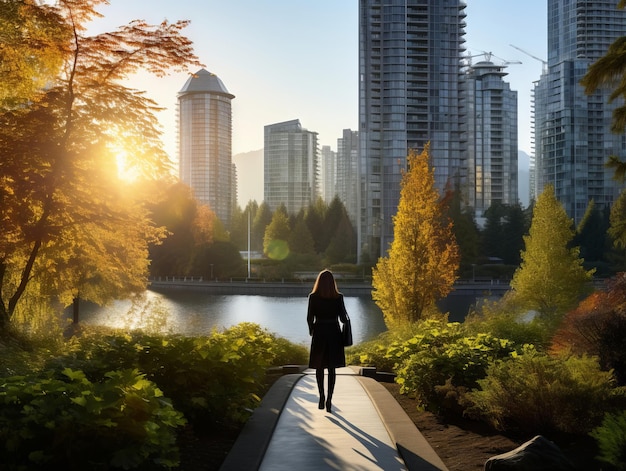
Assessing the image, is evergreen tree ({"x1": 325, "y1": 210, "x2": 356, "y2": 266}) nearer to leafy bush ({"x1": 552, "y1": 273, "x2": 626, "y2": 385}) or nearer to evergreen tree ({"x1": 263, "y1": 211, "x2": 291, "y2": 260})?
evergreen tree ({"x1": 263, "y1": 211, "x2": 291, "y2": 260})

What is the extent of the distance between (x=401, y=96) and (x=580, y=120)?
50037 mm

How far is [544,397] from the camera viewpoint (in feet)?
23.6

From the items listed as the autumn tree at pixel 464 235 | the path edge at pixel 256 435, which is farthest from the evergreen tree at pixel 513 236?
the path edge at pixel 256 435

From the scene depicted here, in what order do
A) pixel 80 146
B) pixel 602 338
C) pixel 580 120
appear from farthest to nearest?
pixel 580 120
pixel 80 146
pixel 602 338

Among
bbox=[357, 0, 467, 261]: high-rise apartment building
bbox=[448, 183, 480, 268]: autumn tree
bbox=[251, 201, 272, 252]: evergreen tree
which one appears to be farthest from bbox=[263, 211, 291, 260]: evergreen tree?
bbox=[448, 183, 480, 268]: autumn tree

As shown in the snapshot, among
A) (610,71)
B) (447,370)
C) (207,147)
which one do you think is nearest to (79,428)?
(447,370)

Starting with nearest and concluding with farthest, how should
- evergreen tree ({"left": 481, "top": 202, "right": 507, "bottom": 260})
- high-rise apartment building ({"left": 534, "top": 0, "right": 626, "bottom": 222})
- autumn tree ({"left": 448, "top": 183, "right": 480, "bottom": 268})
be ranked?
1. autumn tree ({"left": 448, "top": 183, "right": 480, "bottom": 268})
2. evergreen tree ({"left": 481, "top": 202, "right": 507, "bottom": 260})
3. high-rise apartment building ({"left": 534, "top": 0, "right": 626, "bottom": 222})

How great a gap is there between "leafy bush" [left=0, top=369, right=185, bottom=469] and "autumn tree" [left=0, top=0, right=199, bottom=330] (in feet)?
28.9

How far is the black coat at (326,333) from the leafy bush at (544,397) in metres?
1.72

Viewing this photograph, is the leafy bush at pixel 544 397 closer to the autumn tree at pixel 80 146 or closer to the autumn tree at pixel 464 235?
the autumn tree at pixel 80 146

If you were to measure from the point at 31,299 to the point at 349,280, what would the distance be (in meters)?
63.7

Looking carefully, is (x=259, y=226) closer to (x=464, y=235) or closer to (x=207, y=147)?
(x=207, y=147)

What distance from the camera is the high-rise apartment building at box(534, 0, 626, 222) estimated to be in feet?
429

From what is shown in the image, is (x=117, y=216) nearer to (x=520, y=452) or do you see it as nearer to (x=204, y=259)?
(x=520, y=452)
